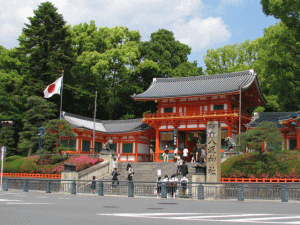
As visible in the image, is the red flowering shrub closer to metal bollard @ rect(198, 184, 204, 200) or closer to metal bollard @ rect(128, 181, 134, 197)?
metal bollard @ rect(128, 181, 134, 197)

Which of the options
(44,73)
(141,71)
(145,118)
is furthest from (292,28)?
(44,73)

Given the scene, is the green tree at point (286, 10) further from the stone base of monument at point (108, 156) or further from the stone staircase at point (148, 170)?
the stone base of monument at point (108, 156)

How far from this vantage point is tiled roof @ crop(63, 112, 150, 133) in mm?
41469

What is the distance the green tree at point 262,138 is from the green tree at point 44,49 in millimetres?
25625

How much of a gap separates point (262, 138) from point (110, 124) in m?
23.7

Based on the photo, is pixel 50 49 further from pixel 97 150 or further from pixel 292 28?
pixel 292 28

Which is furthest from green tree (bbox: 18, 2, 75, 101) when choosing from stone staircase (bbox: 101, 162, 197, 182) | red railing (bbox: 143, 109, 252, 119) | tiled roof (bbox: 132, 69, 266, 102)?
stone staircase (bbox: 101, 162, 197, 182)

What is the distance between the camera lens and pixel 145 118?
1567 inches

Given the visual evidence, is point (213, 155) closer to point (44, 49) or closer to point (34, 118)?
point (34, 118)

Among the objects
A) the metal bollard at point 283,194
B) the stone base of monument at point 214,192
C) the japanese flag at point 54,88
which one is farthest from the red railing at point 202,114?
the metal bollard at point 283,194

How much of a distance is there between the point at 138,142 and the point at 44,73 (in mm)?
13681

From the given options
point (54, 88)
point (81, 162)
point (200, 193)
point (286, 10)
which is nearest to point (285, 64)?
point (286, 10)

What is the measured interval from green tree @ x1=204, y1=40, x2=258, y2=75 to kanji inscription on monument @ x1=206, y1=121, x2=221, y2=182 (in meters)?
29.3

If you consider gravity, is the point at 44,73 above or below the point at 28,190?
above
